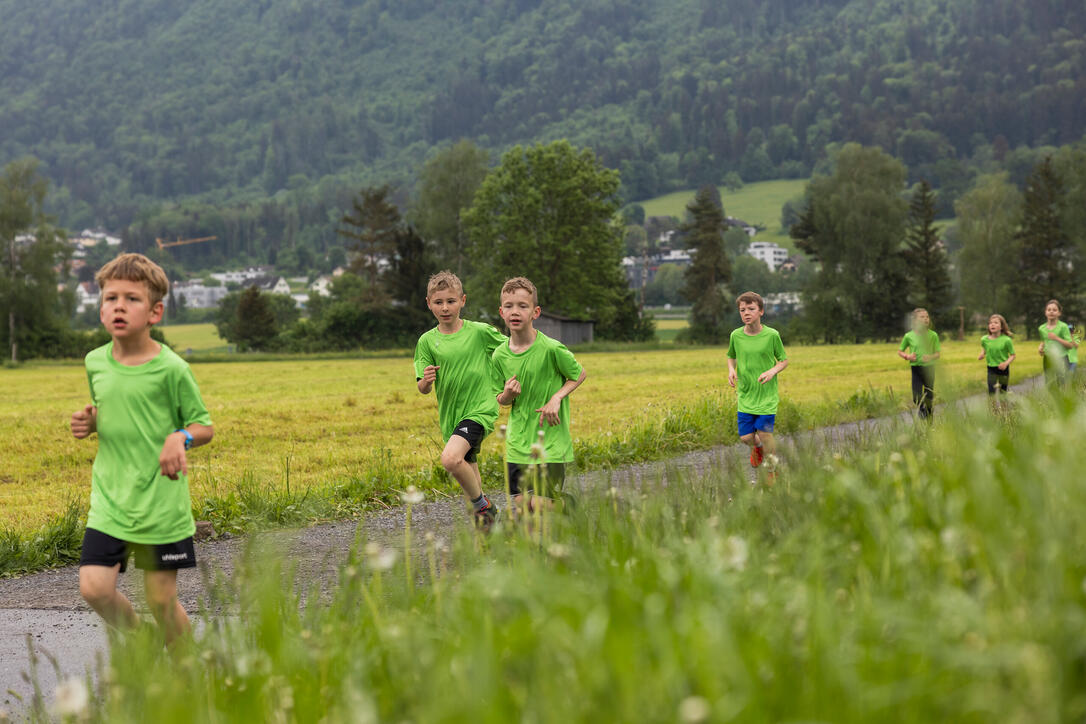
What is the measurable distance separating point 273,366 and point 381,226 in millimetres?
33599

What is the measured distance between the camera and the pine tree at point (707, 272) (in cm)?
9725

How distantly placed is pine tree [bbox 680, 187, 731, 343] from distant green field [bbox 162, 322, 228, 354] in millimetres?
56129

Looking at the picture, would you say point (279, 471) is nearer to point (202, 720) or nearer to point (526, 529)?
point (526, 529)

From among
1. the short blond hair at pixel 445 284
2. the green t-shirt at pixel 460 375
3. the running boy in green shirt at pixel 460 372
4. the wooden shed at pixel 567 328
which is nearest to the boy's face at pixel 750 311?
the running boy in green shirt at pixel 460 372

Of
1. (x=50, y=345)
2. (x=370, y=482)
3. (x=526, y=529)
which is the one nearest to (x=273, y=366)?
(x=50, y=345)

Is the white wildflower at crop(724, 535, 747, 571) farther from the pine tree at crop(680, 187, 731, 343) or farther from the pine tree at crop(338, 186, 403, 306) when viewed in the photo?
the pine tree at crop(338, 186, 403, 306)

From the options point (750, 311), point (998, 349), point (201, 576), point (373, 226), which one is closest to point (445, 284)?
point (201, 576)

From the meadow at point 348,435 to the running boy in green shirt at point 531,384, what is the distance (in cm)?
162

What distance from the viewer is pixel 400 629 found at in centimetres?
319

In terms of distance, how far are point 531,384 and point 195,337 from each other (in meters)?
155

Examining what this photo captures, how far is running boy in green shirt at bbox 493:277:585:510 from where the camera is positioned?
8008mm

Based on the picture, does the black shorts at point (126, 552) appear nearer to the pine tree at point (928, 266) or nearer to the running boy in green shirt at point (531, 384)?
the running boy in green shirt at point (531, 384)

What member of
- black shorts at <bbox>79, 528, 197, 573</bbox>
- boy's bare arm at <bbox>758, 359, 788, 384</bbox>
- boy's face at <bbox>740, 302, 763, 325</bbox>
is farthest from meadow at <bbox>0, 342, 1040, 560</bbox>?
boy's face at <bbox>740, 302, 763, 325</bbox>

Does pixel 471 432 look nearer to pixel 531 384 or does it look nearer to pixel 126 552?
pixel 531 384
